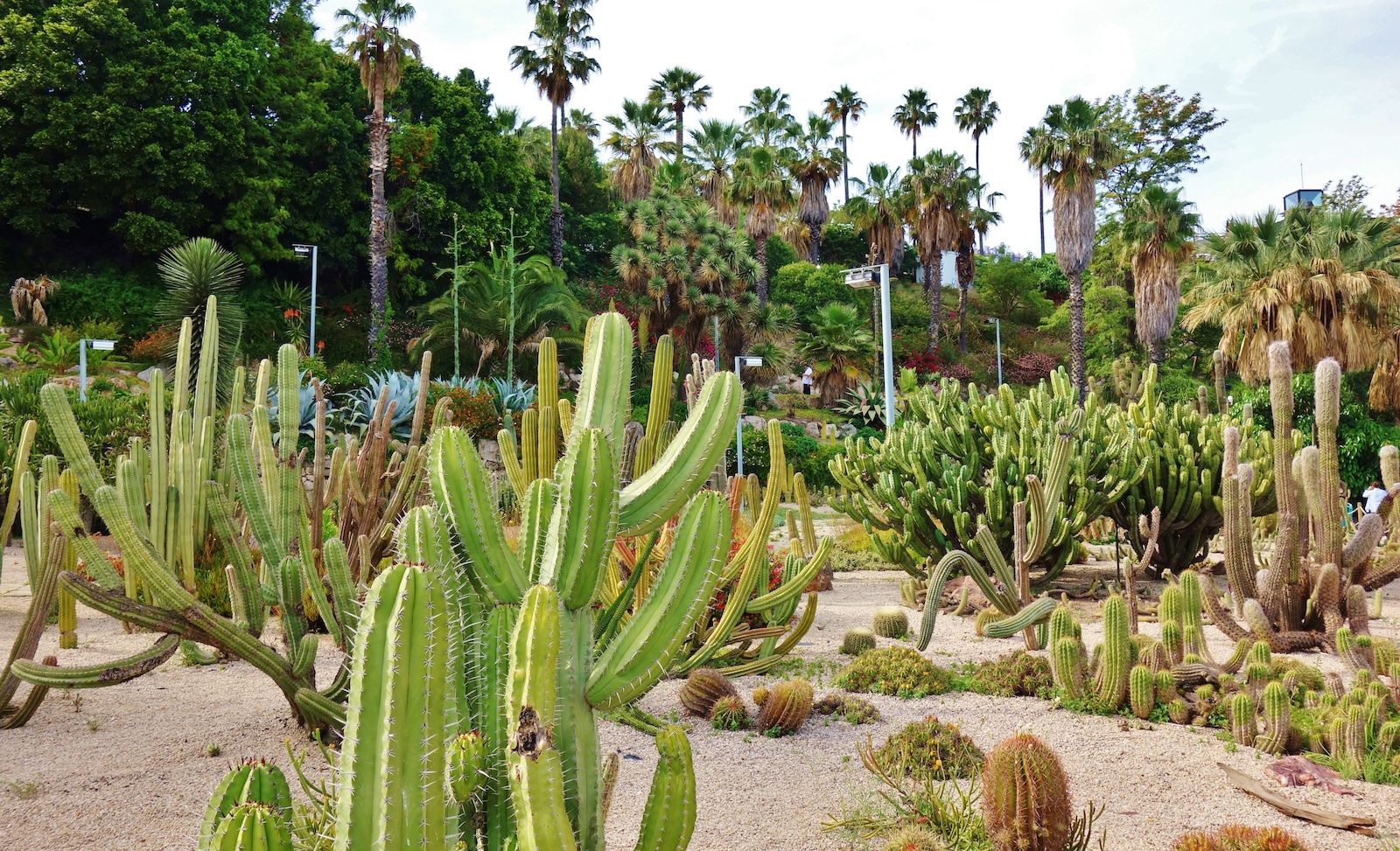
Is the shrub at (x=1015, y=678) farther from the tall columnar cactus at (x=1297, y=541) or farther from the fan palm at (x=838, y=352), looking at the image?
the fan palm at (x=838, y=352)


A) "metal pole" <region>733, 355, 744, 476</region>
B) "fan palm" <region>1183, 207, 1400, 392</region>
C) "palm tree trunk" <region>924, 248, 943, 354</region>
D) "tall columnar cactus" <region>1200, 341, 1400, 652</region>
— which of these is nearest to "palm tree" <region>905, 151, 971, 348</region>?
"palm tree trunk" <region>924, 248, 943, 354</region>

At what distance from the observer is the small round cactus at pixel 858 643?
641 cm

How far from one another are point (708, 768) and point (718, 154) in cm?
3376

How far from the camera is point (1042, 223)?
59.7 metres

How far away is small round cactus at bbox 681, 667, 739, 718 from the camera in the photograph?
5.07 meters

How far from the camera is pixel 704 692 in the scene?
5086 mm

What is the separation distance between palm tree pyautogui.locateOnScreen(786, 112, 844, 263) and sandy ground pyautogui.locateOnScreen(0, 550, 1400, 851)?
109ft

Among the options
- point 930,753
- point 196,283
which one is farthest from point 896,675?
point 196,283

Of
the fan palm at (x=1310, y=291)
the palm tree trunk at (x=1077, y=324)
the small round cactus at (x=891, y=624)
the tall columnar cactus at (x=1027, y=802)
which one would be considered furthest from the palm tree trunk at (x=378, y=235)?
the tall columnar cactus at (x=1027, y=802)

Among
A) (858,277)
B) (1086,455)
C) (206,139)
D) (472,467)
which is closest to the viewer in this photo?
(472,467)

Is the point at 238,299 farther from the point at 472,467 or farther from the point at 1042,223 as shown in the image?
the point at 1042,223

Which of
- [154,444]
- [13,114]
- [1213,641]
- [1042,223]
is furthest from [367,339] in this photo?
[1042,223]

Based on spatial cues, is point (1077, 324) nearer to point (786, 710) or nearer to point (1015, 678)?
point (1015, 678)

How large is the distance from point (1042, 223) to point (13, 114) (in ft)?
178
